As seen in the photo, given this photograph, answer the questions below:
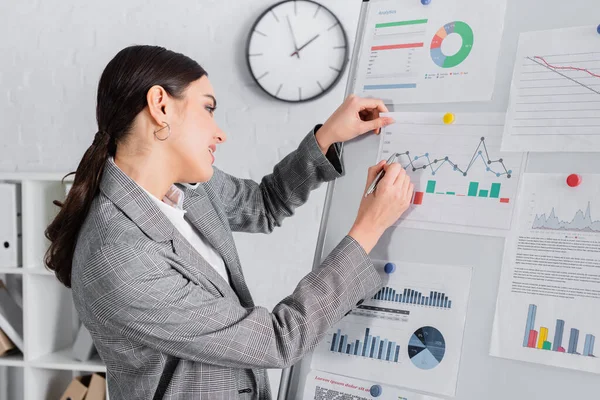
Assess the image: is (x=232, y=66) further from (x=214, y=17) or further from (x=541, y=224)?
(x=541, y=224)

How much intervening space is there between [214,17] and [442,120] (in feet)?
4.14

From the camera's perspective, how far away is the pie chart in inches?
44.9

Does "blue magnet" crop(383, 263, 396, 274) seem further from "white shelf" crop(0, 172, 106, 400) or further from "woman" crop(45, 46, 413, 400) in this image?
"white shelf" crop(0, 172, 106, 400)

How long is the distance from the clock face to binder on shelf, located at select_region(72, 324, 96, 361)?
100cm

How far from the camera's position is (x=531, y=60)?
3.70 ft

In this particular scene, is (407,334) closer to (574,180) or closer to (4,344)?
(574,180)

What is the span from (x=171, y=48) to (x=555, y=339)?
1.68 meters

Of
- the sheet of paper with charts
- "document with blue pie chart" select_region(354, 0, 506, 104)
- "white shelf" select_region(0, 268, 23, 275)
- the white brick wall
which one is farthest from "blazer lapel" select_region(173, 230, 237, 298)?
"white shelf" select_region(0, 268, 23, 275)

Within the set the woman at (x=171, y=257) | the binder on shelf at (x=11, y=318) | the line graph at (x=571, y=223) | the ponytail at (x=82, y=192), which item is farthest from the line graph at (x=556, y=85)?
the binder on shelf at (x=11, y=318)

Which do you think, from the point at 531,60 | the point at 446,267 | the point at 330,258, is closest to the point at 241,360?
the point at 330,258

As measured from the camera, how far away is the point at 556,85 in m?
1.09

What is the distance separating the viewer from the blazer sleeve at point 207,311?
1.07 m

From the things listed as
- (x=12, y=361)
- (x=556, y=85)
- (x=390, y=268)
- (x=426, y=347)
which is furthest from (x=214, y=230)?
(x=12, y=361)

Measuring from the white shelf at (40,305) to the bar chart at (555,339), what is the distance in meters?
1.55
